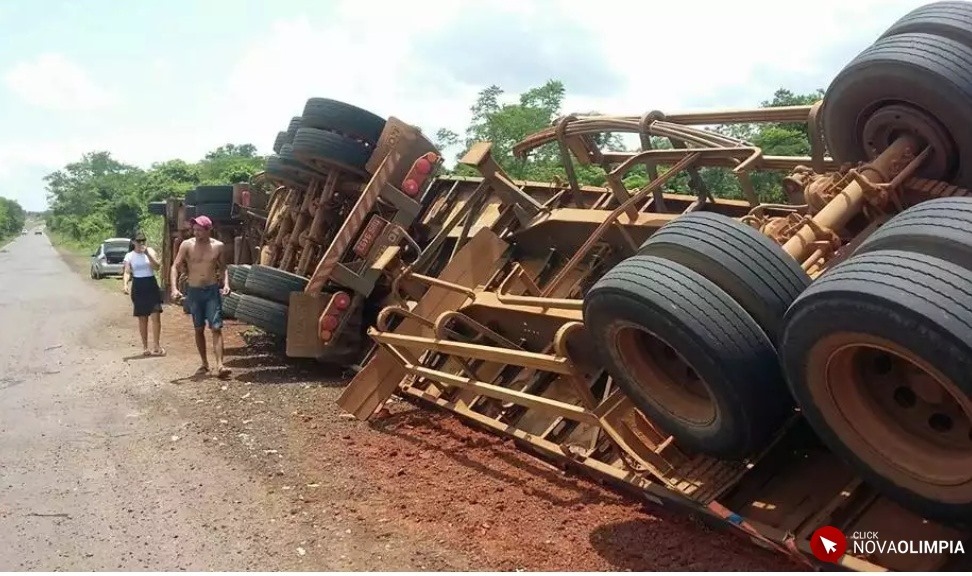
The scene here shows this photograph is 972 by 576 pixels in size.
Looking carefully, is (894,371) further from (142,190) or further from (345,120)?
(142,190)

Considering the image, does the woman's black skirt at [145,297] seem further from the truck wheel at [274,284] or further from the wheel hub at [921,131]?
the wheel hub at [921,131]

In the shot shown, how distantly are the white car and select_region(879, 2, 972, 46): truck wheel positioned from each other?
75.8 ft

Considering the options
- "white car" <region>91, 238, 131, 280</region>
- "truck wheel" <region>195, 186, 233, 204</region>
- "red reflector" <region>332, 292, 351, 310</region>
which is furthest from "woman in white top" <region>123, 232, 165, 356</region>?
"white car" <region>91, 238, 131, 280</region>

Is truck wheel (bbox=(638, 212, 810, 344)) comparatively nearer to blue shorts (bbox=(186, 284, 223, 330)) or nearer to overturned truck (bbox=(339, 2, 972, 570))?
overturned truck (bbox=(339, 2, 972, 570))

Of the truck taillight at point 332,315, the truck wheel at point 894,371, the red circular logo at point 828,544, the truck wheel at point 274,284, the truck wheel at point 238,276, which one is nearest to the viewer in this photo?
the truck wheel at point 894,371

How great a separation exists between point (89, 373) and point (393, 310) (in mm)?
3671

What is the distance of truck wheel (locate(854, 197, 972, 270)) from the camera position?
2.77 meters

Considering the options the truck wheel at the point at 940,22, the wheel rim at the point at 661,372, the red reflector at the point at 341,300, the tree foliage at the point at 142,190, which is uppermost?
the truck wheel at the point at 940,22

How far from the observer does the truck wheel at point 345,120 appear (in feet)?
26.1

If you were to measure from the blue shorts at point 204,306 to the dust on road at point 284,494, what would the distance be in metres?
0.77

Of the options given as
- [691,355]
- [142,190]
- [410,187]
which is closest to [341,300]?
[410,187]

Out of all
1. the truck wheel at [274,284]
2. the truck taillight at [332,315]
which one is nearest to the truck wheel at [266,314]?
the truck wheel at [274,284]

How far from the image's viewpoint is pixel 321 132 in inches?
315

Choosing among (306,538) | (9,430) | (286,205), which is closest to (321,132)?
(286,205)
